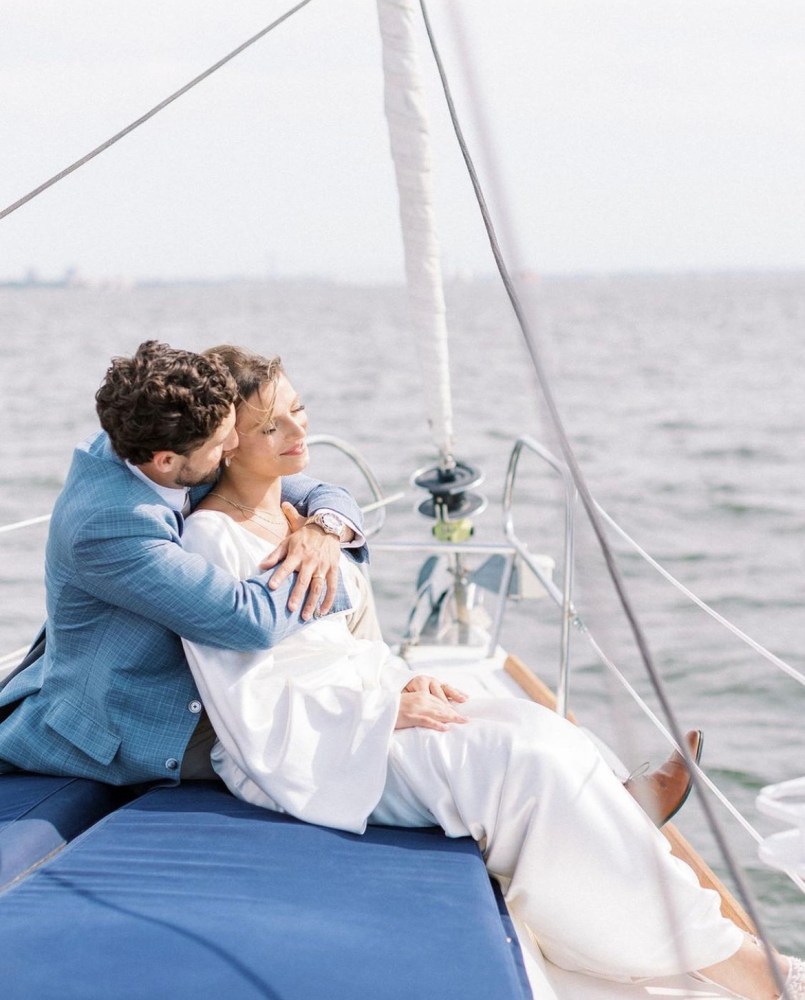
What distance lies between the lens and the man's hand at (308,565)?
218cm

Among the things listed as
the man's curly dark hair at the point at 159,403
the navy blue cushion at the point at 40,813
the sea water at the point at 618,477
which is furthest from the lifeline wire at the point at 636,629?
the navy blue cushion at the point at 40,813

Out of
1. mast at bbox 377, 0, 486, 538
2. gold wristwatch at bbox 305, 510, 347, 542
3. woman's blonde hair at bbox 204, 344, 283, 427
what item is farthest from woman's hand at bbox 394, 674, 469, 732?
mast at bbox 377, 0, 486, 538

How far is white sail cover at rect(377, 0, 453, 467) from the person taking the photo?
10.6ft

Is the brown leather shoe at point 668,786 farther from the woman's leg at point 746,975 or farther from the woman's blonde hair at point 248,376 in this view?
the woman's blonde hair at point 248,376

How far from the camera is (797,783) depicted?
1609 millimetres

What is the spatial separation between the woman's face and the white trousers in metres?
0.62

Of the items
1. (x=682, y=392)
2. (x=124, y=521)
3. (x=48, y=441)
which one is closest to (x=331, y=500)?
(x=124, y=521)

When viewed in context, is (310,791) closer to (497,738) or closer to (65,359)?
(497,738)

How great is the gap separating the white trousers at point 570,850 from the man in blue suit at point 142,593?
0.40 m

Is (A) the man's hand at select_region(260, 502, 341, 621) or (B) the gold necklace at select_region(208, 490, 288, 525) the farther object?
(B) the gold necklace at select_region(208, 490, 288, 525)

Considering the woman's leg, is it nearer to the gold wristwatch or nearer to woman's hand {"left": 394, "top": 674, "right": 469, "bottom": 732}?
woman's hand {"left": 394, "top": 674, "right": 469, "bottom": 732}

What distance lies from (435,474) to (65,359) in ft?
75.2

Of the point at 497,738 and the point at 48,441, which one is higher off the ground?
the point at 497,738

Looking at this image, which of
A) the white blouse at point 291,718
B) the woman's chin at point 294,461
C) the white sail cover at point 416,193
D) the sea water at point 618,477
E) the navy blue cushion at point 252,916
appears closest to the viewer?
the navy blue cushion at point 252,916
